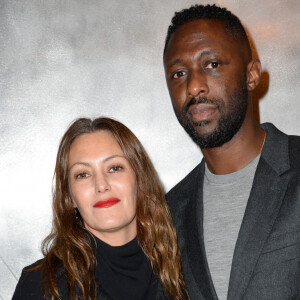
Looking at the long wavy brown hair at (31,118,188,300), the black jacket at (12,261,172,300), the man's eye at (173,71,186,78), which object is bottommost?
the black jacket at (12,261,172,300)

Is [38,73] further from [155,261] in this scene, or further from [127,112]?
[155,261]

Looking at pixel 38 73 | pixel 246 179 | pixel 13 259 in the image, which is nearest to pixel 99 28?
pixel 38 73

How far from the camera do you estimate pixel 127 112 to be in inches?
103

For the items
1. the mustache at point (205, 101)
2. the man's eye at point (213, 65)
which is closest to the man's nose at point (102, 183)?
the mustache at point (205, 101)

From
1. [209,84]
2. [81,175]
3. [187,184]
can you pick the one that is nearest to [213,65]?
[209,84]

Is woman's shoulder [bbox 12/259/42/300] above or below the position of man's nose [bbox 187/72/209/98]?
below

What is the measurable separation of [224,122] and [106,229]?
2.38 feet

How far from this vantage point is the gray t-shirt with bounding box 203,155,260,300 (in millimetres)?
1843

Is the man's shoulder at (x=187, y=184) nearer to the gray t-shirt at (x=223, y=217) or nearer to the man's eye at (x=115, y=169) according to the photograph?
the gray t-shirt at (x=223, y=217)

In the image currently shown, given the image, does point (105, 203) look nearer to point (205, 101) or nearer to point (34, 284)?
point (34, 284)

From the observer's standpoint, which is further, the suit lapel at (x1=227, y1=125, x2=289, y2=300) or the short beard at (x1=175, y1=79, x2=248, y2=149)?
the short beard at (x1=175, y1=79, x2=248, y2=149)

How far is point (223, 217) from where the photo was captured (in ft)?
6.31

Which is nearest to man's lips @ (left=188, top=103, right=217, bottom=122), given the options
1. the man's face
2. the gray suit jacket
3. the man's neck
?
the man's face

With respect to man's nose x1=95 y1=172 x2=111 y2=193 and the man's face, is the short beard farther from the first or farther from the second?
man's nose x1=95 y1=172 x2=111 y2=193
